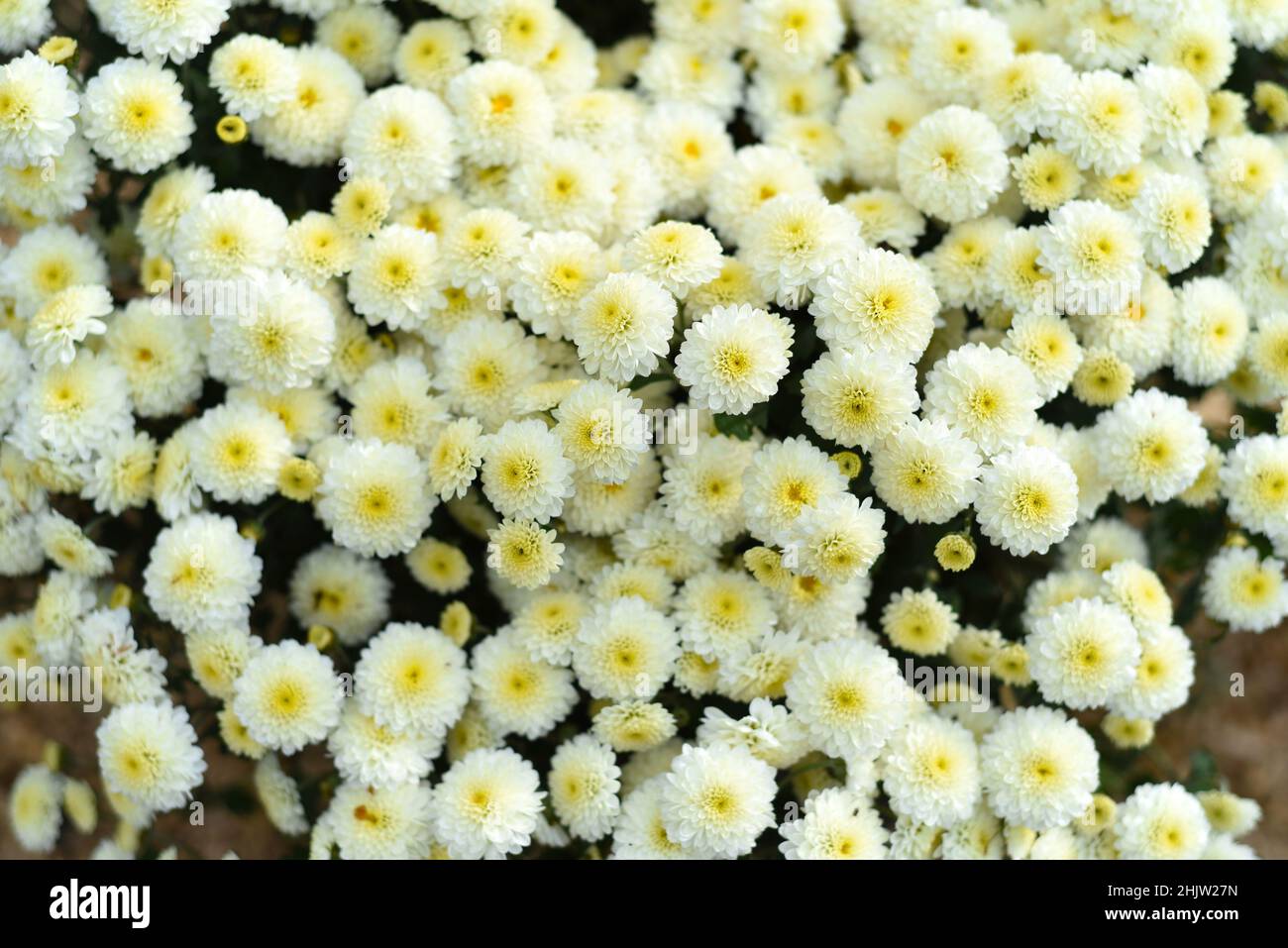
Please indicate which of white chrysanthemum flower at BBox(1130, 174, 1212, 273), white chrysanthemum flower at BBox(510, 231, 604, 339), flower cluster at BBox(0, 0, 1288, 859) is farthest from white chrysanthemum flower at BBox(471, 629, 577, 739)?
white chrysanthemum flower at BBox(1130, 174, 1212, 273)

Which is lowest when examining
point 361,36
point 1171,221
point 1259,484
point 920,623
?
point 920,623

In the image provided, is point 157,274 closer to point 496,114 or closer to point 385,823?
point 496,114

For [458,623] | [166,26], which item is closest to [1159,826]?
[458,623]

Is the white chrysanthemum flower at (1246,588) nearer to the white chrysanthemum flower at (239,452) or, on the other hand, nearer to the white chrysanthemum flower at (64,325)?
the white chrysanthemum flower at (239,452)

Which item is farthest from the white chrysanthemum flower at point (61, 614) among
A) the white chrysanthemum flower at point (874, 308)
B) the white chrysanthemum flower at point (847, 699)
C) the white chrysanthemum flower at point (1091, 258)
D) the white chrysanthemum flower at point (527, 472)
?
the white chrysanthemum flower at point (1091, 258)
